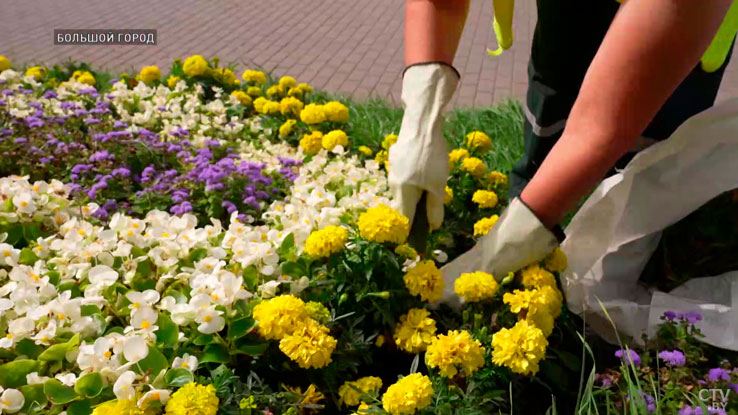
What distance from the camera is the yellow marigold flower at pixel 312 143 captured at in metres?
2.71

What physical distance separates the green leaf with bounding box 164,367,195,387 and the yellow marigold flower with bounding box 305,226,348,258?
1.29ft

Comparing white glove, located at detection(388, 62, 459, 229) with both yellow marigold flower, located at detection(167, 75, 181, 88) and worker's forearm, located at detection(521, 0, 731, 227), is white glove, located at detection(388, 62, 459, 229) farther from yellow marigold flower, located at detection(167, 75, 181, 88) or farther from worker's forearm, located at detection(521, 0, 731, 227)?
yellow marigold flower, located at detection(167, 75, 181, 88)

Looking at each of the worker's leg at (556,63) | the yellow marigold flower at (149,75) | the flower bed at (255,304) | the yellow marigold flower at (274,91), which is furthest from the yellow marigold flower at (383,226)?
the yellow marigold flower at (149,75)

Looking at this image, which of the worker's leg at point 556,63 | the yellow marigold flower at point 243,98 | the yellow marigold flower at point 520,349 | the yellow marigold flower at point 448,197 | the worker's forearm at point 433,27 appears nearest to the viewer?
the yellow marigold flower at point 520,349

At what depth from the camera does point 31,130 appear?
2752mm

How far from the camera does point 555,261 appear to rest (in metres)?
1.74

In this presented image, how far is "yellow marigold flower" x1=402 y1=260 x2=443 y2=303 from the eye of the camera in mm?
1535

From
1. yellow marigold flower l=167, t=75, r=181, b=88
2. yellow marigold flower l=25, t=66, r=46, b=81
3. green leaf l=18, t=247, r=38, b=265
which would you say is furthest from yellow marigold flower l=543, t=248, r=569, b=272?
yellow marigold flower l=25, t=66, r=46, b=81

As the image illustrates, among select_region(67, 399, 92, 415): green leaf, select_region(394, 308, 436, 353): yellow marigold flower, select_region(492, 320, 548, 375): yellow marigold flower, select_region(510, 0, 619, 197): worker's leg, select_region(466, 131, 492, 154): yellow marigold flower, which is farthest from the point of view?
select_region(466, 131, 492, 154): yellow marigold flower

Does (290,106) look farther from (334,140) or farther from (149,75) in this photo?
(149,75)

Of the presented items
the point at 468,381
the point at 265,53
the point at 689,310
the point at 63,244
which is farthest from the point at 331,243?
the point at 265,53

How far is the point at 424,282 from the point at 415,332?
4.6 inches

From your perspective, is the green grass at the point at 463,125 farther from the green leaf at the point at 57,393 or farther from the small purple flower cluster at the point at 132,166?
the green leaf at the point at 57,393

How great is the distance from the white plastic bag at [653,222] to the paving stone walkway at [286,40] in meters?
2.87
